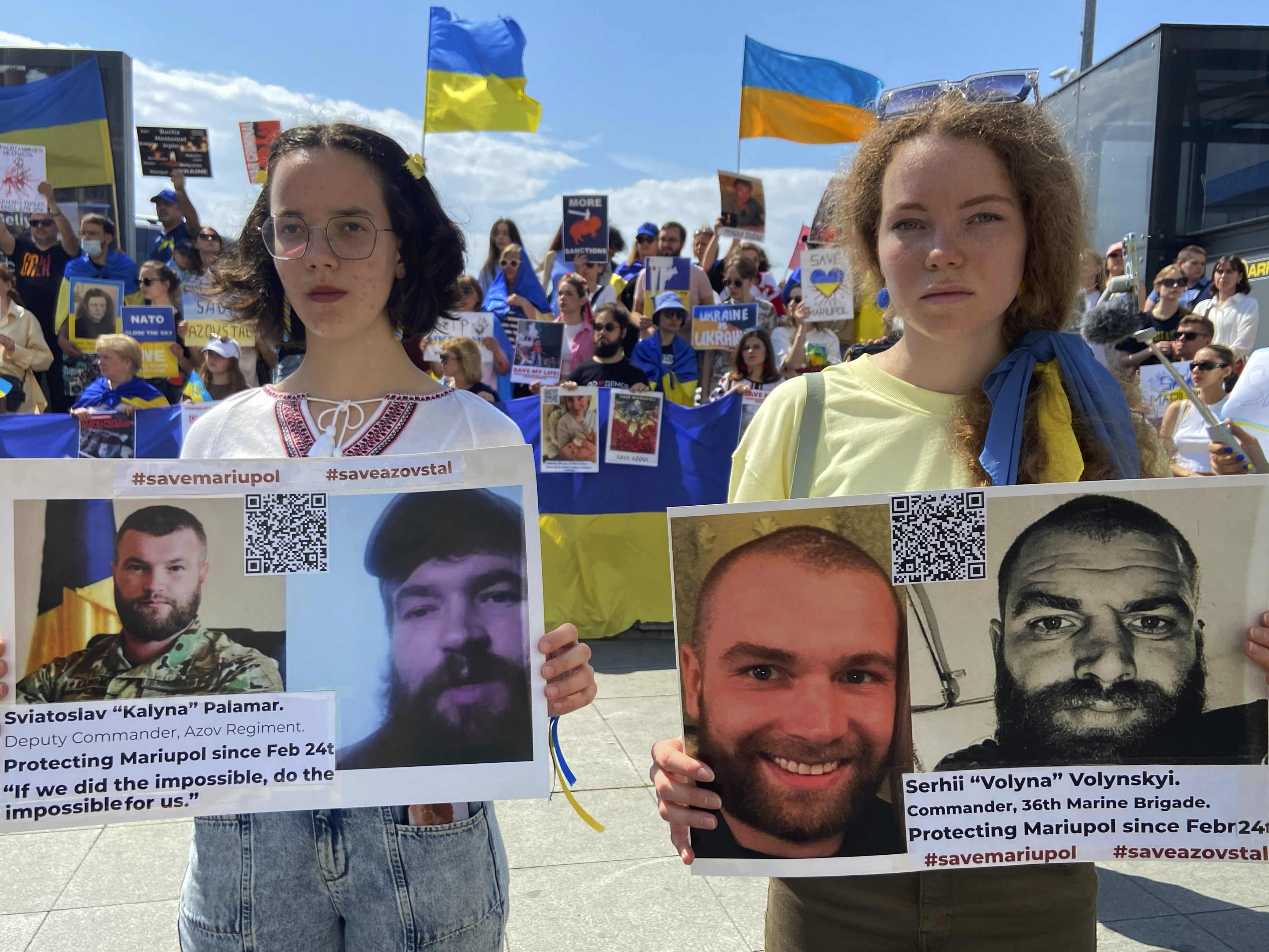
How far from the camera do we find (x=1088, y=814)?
1302mm

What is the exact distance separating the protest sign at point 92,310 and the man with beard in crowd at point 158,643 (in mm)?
7570

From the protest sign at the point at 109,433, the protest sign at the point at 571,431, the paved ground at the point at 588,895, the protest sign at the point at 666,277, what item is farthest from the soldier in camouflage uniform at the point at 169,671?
the protest sign at the point at 666,277

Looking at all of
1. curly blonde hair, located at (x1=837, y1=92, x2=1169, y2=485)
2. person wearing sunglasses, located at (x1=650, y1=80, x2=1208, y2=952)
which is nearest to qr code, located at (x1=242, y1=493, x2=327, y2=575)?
person wearing sunglasses, located at (x1=650, y1=80, x2=1208, y2=952)

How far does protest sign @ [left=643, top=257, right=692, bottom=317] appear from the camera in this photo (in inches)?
314

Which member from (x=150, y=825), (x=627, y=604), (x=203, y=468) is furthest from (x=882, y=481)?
(x=627, y=604)

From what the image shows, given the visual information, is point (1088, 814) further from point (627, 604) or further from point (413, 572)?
point (627, 604)

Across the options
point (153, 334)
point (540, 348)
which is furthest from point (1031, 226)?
point (153, 334)

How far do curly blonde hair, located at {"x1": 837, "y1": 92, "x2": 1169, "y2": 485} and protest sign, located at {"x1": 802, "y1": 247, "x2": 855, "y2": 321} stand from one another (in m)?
5.92

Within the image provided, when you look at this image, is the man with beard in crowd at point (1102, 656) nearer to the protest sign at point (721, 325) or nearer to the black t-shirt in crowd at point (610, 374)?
the black t-shirt in crowd at point (610, 374)

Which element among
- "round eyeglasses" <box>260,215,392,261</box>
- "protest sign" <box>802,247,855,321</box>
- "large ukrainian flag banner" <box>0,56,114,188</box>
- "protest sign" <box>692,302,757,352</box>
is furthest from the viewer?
"large ukrainian flag banner" <box>0,56,114,188</box>

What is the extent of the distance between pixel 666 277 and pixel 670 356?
83cm

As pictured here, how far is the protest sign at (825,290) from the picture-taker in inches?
289

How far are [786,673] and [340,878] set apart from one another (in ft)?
2.37

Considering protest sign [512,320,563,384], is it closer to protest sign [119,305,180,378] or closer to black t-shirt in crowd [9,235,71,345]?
protest sign [119,305,180,378]
